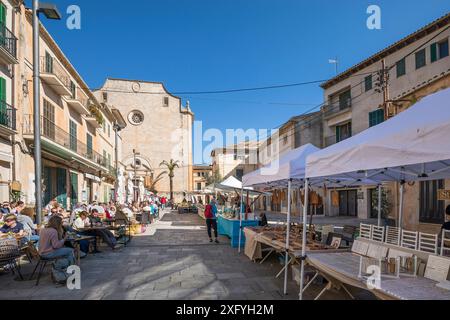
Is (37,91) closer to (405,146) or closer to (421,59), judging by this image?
(405,146)

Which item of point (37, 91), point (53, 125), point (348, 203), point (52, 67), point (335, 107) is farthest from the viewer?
point (335, 107)

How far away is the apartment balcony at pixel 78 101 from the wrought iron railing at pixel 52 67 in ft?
3.66

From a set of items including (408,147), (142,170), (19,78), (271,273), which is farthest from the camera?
(142,170)

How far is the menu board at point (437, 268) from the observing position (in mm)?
3562

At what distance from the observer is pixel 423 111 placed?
11.3 ft

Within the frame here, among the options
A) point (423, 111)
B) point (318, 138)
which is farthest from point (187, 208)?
point (423, 111)

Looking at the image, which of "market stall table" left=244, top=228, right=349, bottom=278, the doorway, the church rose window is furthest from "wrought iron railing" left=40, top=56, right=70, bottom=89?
the church rose window

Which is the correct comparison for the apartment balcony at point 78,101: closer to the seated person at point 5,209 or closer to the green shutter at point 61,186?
the green shutter at point 61,186

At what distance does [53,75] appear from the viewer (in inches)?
644

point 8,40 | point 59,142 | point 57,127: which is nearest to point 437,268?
point 8,40

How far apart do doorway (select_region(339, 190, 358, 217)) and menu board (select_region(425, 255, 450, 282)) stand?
2411 cm

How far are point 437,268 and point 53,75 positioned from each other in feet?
59.4
